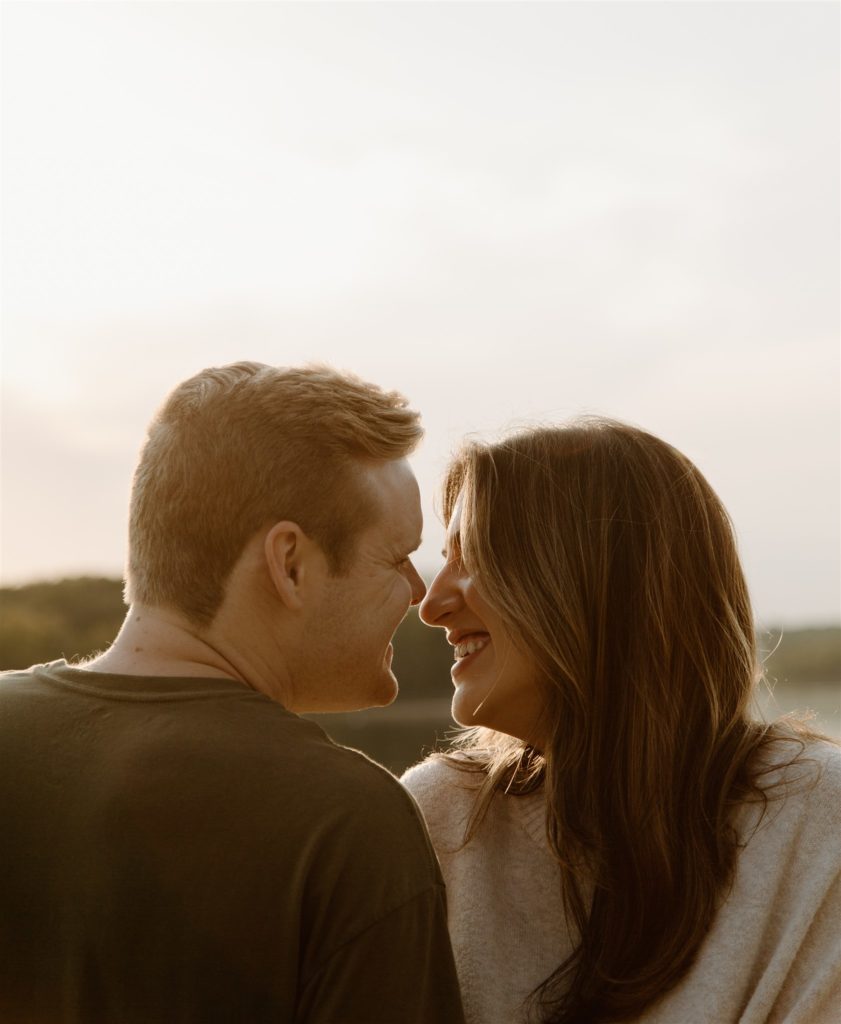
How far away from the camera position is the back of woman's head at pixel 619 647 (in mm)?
2430

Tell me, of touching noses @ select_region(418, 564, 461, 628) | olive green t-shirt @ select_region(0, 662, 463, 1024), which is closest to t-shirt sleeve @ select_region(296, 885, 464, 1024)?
olive green t-shirt @ select_region(0, 662, 463, 1024)

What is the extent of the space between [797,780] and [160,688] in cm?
127

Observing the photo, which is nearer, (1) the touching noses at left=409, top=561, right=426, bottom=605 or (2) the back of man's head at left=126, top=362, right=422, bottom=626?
(2) the back of man's head at left=126, top=362, right=422, bottom=626

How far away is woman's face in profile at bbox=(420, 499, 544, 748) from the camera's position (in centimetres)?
259

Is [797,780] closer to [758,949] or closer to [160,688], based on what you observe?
[758,949]

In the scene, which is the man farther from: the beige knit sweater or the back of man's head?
the beige knit sweater

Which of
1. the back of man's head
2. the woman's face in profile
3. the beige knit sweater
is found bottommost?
the beige knit sweater

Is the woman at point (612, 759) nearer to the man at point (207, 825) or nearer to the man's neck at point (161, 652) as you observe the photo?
the man at point (207, 825)

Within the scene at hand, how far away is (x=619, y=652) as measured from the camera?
2574mm

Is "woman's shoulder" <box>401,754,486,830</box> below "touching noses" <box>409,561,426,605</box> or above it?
below

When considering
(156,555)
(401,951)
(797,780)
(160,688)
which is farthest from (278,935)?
(797,780)

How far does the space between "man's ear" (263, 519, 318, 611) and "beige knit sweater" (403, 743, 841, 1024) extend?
3.08 feet

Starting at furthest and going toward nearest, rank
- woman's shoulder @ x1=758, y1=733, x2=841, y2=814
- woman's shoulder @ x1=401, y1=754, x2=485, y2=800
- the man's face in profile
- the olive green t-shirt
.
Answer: woman's shoulder @ x1=401, y1=754, x2=485, y2=800
woman's shoulder @ x1=758, y1=733, x2=841, y2=814
the man's face in profile
the olive green t-shirt

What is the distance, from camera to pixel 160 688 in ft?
5.77
